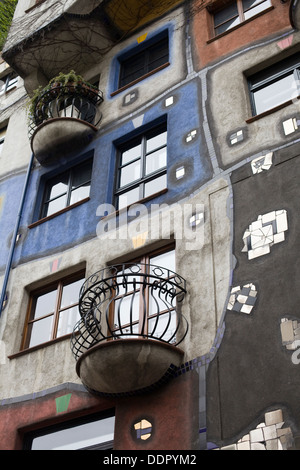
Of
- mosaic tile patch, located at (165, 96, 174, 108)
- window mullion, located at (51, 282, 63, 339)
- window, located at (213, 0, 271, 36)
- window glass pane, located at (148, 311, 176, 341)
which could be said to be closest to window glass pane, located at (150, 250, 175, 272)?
window glass pane, located at (148, 311, 176, 341)

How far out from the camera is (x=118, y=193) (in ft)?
39.4

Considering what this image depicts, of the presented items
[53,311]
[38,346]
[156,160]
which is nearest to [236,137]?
[156,160]

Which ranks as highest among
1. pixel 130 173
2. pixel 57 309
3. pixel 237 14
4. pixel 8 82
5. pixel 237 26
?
pixel 8 82

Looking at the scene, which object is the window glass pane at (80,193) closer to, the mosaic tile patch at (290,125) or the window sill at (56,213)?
the window sill at (56,213)

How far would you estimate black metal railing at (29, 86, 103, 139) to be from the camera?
13.7 meters

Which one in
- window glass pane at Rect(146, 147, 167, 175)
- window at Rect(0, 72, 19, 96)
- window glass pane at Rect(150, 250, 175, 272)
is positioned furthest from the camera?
window at Rect(0, 72, 19, 96)

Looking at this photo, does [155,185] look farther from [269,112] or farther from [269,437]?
[269,437]

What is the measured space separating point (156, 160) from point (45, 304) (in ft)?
11.1

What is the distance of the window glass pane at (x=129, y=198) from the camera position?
1162 cm

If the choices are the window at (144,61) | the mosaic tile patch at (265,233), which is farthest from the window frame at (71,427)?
the window at (144,61)

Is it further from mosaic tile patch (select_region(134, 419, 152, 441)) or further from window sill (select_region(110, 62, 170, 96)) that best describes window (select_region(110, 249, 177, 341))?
window sill (select_region(110, 62, 170, 96))

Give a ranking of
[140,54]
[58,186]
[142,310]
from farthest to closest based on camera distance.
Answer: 1. [140,54]
2. [58,186]
3. [142,310]

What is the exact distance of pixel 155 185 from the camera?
1150 centimetres

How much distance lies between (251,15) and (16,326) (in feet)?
25.2
